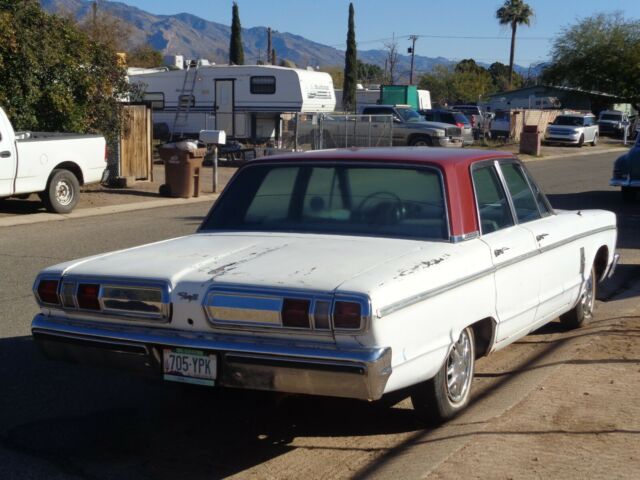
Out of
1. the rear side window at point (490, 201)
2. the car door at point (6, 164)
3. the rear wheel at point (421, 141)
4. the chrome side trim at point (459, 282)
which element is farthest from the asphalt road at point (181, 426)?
the rear wheel at point (421, 141)

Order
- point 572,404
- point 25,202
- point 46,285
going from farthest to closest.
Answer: point 25,202
point 572,404
point 46,285

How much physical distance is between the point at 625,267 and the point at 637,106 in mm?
58204

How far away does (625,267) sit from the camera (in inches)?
451

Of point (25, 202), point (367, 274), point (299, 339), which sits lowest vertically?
point (25, 202)

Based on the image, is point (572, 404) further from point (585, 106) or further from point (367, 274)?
point (585, 106)

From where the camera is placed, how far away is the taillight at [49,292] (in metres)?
5.08

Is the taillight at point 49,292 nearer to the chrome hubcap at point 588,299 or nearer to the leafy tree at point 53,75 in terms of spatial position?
the chrome hubcap at point 588,299

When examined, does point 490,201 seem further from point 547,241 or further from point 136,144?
point 136,144

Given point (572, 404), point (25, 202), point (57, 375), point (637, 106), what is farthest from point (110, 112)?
point (637, 106)

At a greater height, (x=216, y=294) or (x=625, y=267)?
(x=216, y=294)

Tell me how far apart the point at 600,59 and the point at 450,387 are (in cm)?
6557

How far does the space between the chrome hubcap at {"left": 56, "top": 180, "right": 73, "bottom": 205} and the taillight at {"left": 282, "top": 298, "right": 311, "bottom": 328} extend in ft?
40.0

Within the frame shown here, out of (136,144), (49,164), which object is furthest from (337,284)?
(136,144)

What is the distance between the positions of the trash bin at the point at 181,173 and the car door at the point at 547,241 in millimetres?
12817
